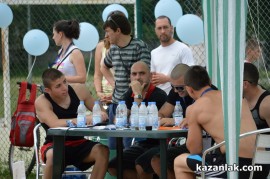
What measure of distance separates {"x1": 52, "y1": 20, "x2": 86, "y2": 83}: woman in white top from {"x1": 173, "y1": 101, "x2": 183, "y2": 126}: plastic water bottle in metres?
1.43

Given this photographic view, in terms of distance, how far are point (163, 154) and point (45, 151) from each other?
1277mm

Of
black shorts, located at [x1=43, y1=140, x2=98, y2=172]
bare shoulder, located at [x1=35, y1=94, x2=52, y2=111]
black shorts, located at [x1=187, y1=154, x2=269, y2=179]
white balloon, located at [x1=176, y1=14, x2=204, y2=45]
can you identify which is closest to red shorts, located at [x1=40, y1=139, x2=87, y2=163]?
black shorts, located at [x1=43, y1=140, x2=98, y2=172]

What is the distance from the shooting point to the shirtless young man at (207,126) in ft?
19.8

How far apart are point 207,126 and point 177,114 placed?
104 cm

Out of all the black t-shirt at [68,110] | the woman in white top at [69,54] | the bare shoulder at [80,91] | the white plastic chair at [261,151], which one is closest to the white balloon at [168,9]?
the woman in white top at [69,54]

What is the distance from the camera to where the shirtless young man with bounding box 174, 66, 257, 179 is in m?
6.04

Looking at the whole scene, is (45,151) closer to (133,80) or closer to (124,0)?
(133,80)

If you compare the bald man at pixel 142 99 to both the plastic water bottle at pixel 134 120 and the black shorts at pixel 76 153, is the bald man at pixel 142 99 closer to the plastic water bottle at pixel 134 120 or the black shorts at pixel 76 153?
the black shorts at pixel 76 153

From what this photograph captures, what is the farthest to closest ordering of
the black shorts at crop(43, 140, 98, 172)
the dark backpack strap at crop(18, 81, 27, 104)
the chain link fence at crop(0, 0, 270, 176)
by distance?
the chain link fence at crop(0, 0, 270, 176) < the dark backpack strap at crop(18, 81, 27, 104) < the black shorts at crop(43, 140, 98, 172)

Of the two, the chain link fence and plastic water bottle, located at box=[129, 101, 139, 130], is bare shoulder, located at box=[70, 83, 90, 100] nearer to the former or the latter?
plastic water bottle, located at box=[129, 101, 139, 130]

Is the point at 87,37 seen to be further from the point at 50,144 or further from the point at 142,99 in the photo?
the point at 50,144

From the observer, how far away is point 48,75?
7.28m

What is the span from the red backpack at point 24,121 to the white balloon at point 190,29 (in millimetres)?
1623

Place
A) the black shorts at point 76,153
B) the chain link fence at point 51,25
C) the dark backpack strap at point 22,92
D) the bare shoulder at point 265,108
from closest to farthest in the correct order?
the bare shoulder at point 265,108 → the black shorts at point 76,153 → the dark backpack strap at point 22,92 → the chain link fence at point 51,25
